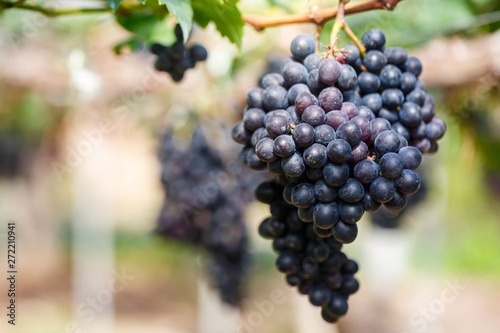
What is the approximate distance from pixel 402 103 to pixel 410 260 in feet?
24.1

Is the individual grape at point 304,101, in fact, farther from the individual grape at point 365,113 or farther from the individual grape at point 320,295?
the individual grape at point 320,295

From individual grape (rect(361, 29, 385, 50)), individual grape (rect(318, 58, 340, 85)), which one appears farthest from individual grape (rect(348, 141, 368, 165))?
individual grape (rect(361, 29, 385, 50))

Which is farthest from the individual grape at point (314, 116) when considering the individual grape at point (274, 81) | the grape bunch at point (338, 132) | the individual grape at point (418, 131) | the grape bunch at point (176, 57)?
the grape bunch at point (176, 57)

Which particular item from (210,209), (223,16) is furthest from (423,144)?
(210,209)

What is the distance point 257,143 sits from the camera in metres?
0.68

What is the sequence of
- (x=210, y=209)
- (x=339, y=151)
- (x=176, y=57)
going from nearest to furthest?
(x=339, y=151)
(x=176, y=57)
(x=210, y=209)

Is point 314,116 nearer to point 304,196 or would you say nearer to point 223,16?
point 304,196

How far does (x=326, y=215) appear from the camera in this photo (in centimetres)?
64

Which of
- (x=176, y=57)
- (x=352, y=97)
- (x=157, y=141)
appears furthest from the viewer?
(x=157, y=141)

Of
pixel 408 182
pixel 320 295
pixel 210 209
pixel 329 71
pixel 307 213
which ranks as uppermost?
pixel 329 71

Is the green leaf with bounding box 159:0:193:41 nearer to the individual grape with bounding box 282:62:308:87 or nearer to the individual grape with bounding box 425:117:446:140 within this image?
the individual grape with bounding box 282:62:308:87

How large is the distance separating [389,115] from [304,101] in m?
0.17

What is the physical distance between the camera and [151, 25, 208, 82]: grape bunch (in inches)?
36.4

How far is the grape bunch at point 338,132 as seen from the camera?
637 millimetres
